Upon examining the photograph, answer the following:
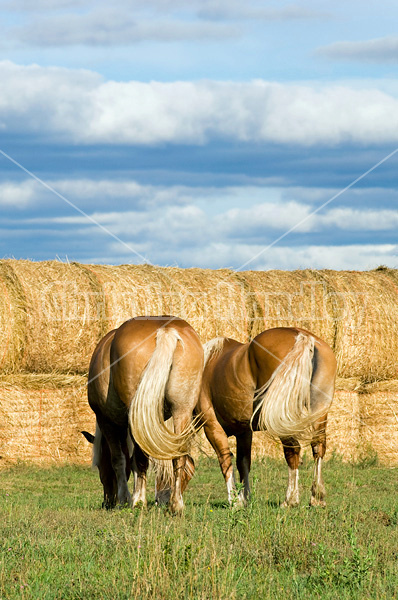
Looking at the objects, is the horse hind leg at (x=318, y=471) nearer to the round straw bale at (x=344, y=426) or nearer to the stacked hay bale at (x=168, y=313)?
the stacked hay bale at (x=168, y=313)

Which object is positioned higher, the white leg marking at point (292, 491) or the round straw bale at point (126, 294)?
the round straw bale at point (126, 294)

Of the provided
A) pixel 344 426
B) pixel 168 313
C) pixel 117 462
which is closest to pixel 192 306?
pixel 168 313

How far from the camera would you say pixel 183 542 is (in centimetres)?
474

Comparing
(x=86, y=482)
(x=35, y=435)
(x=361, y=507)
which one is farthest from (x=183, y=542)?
(x=35, y=435)

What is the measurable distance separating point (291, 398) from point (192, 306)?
4504 mm

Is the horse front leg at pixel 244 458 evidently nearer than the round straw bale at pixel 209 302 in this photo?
Yes

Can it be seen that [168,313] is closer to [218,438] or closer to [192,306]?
[192,306]

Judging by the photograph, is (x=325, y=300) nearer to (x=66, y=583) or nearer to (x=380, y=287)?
(x=380, y=287)

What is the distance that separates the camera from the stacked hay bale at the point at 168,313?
1080 centimetres

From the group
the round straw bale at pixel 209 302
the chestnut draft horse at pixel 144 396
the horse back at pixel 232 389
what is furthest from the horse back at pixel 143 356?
the round straw bale at pixel 209 302

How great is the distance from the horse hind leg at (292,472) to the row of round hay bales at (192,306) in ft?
13.6

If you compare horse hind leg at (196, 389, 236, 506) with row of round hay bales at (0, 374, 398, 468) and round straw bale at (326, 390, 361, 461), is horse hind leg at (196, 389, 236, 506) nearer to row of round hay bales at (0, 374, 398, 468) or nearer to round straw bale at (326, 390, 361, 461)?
row of round hay bales at (0, 374, 398, 468)

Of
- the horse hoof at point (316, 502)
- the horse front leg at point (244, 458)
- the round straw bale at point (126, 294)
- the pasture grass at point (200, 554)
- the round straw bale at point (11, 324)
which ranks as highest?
the round straw bale at point (126, 294)

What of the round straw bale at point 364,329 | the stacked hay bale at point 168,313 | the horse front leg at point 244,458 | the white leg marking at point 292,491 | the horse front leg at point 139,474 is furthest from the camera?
the round straw bale at point 364,329
